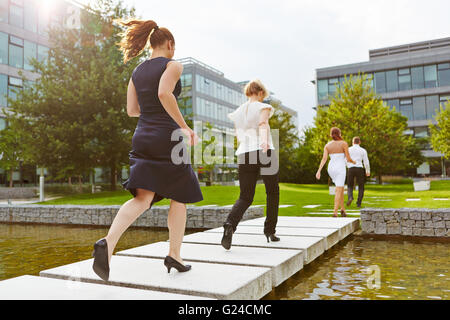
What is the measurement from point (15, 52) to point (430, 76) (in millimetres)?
48155

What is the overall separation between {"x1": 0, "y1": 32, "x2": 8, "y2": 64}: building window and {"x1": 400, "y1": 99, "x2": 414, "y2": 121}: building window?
Answer: 46555mm

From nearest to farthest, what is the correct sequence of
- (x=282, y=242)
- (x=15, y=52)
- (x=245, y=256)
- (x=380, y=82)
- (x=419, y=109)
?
(x=245, y=256) < (x=282, y=242) < (x=15, y=52) < (x=419, y=109) < (x=380, y=82)

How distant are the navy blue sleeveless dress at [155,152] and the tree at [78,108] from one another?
1507 centimetres

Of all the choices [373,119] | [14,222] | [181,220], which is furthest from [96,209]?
[373,119]

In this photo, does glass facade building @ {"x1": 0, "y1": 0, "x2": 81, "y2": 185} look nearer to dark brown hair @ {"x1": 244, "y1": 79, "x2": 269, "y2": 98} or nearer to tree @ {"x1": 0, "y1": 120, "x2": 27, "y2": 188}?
tree @ {"x1": 0, "y1": 120, "x2": 27, "y2": 188}

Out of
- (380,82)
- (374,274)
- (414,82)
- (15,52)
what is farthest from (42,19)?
(414,82)

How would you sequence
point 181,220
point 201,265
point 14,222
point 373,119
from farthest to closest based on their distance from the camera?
1. point 373,119
2. point 14,222
3. point 201,265
4. point 181,220

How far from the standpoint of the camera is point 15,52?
3166 cm

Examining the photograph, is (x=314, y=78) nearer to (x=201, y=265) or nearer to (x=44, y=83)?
(x=44, y=83)

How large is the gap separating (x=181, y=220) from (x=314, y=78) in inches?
2177

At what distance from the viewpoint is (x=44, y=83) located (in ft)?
60.4

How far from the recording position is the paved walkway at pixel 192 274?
266cm

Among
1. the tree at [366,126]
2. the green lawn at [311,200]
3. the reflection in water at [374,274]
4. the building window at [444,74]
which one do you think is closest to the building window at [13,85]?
the green lawn at [311,200]

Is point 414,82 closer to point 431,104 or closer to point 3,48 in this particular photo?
point 431,104
